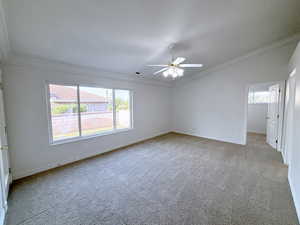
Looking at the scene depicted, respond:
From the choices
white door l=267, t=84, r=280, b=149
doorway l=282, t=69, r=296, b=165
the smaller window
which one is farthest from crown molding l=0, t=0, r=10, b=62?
the smaller window

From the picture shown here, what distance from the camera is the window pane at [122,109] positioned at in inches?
177

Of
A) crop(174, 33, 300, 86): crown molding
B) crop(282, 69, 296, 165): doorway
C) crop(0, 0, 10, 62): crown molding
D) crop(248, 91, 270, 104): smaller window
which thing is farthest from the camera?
crop(248, 91, 270, 104): smaller window

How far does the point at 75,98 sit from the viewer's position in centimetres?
345

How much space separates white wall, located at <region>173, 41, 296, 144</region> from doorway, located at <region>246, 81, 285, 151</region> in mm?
434

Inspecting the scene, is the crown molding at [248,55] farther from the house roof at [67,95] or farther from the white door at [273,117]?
the house roof at [67,95]

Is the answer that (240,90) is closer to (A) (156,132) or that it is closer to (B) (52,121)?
(A) (156,132)

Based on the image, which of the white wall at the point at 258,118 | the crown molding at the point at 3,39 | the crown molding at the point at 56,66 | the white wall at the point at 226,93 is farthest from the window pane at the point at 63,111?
the white wall at the point at 258,118

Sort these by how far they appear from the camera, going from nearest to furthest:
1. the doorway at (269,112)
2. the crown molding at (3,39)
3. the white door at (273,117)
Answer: the crown molding at (3,39) → the doorway at (269,112) → the white door at (273,117)

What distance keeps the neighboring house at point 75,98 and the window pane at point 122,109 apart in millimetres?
452

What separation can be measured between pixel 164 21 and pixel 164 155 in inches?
129

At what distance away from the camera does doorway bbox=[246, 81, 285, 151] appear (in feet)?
12.7

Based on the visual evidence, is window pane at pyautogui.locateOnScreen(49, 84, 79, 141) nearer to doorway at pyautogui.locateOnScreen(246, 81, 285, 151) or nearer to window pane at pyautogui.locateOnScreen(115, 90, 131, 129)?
window pane at pyautogui.locateOnScreen(115, 90, 131, 129)

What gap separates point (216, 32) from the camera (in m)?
2.89

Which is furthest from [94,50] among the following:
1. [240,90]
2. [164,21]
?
[240,90]
